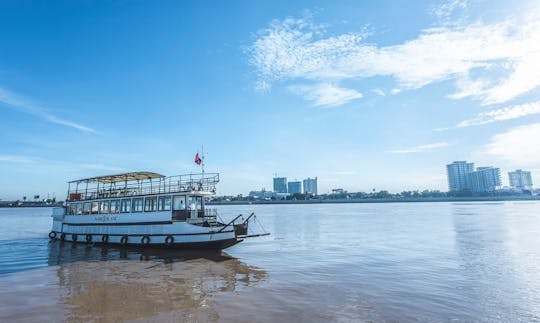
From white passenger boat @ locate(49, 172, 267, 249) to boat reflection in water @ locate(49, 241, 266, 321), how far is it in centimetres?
125

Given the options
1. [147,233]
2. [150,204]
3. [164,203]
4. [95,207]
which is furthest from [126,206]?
[95,207]

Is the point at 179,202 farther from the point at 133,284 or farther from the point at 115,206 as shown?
the point at 133,284

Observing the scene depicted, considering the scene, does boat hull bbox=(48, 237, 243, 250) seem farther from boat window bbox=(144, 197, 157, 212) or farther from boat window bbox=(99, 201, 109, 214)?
boat window bbox=(99, 201, 109, 214)

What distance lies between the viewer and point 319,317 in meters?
10.5

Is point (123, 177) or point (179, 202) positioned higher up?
point (123, 177)

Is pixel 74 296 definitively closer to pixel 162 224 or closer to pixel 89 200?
pixel 162 224

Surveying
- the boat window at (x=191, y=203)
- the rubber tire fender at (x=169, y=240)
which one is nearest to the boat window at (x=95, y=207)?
the rubber tire fender at (x=169, y=240)

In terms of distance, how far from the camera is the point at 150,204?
26266 millimetres

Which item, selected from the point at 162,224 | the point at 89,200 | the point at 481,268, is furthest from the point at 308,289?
the point at 89,200

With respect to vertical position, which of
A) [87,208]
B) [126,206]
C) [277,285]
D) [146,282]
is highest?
[126,206]

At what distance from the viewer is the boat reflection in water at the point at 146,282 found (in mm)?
11148

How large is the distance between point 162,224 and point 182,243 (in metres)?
2.63

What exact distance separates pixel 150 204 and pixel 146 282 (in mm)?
11718

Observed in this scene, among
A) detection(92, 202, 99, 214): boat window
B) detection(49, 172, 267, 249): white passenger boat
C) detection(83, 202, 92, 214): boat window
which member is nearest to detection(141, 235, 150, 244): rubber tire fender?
detection(49, 172, 267, 249): white passenger boat
